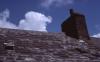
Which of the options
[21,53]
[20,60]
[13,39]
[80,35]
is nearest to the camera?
[20,60]

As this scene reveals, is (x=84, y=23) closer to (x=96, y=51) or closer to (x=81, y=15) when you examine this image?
(x=81, y=15)

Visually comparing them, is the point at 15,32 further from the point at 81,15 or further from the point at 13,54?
the point at 81,15

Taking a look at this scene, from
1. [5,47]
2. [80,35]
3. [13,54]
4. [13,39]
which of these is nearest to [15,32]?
[13,39]

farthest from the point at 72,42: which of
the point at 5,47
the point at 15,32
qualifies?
the point at 5,47

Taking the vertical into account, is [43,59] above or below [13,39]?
below

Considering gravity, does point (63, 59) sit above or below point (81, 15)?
below

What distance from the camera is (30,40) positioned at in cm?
1325

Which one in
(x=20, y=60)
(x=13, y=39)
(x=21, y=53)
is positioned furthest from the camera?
(x=13, y=39)

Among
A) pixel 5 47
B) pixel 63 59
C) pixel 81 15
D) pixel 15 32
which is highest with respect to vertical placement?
pixel 81 15

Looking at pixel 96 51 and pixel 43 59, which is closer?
pixel 43 59

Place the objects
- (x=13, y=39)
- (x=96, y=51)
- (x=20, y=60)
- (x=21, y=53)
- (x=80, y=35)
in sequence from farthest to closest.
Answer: (x=80, y=35) < (x=96, y=51) < (x=13, y=39) < (x=21, y=53) < (x=20, y=60)

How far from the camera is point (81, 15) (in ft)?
54.0

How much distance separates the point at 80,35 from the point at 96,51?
2.42 m

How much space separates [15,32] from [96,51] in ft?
18.6
